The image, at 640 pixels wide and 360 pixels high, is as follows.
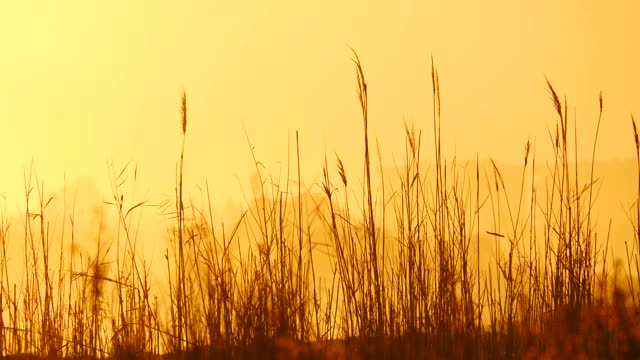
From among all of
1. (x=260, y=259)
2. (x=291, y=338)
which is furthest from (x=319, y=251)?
(x=291, y=338)

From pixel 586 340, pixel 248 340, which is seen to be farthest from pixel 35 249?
pixel 586 340

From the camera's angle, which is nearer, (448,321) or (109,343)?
(448,321)

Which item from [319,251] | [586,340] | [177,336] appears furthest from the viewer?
[319,251]

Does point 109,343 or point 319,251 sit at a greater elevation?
point 319,251

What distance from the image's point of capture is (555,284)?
209 centimetres

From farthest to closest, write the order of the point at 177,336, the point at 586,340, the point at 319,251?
1. the point at 319,251
2. the point at 177,336
3. the point at 586,340

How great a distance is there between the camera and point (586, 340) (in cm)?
181

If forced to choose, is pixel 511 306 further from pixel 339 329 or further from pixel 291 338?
pixel 291 338

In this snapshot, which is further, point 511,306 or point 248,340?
point 511,306

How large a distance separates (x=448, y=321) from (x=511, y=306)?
213mm

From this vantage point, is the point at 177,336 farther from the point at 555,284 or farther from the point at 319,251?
the point at 555,284

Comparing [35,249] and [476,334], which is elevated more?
[35,249]

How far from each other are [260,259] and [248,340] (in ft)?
→ 0.80

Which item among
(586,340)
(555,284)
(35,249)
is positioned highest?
(35,249)
